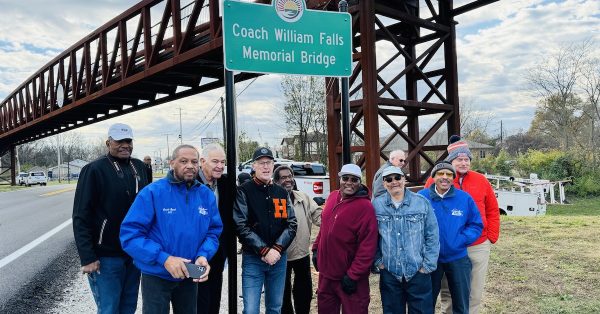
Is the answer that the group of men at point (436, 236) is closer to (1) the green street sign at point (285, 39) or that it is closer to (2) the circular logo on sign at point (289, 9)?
(1) the green street sign at point (285, 39)

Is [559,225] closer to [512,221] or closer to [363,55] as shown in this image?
[512,221]

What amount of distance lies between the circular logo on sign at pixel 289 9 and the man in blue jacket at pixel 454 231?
1.74 metres

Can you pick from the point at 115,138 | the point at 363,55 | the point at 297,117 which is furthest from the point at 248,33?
the point at 297,117

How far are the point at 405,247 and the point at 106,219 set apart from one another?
89.3 inches

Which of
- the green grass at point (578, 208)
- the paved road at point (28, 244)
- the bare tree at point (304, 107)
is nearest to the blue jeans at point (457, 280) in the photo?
the paved road at point (28, 244)

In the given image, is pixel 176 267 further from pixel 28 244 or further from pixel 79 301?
pixel 28 244

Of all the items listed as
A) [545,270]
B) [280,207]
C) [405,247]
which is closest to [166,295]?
[280,207]

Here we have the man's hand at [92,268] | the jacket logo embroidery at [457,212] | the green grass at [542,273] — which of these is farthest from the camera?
the green grass at [542,273]

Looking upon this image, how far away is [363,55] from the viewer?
6.00 m

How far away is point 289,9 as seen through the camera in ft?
10.9

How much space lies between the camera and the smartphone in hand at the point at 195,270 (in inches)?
106

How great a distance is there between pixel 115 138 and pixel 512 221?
9469 millimetres

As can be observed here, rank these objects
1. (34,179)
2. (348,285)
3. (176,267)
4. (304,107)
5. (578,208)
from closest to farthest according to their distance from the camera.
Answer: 1. (176,267)
2. (348,285)
3. (578,208)
4. (304,107)
5. (34,179)

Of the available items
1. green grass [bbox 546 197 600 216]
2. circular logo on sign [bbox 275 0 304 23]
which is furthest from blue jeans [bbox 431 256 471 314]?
green grass [bbox 546 197 600 216]
